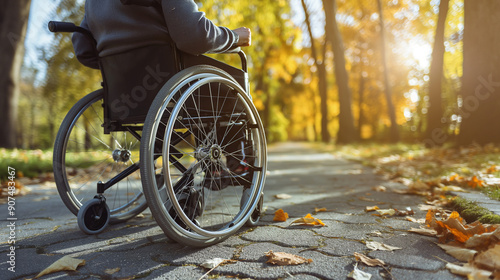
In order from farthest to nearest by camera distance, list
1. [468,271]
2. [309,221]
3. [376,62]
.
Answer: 1. [376,62]
2. [309,221]
3. [468,271]

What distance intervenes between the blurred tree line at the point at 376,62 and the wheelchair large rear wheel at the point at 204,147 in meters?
5.74

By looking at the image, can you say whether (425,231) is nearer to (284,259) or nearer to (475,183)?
(284,259)

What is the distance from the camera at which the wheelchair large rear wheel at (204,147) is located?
60.9 inches

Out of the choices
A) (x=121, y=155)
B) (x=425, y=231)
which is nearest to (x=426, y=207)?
(x=425, y=231)

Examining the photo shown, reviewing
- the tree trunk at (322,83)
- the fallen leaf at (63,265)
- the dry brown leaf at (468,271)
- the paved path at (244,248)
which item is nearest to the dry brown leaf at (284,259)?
the paved path at (244,248)

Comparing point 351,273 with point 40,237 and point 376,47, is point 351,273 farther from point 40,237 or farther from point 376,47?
point 376,47

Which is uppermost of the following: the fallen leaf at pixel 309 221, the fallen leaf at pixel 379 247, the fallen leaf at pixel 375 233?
the fallen leaf at pixel 309 221

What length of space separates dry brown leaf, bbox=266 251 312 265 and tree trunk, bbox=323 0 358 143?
11662mm

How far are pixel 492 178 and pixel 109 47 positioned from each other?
3201 millimetres

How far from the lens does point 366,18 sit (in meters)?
17.2

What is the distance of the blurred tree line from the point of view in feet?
20.2

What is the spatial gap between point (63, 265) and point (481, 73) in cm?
694

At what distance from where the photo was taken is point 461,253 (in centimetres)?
144

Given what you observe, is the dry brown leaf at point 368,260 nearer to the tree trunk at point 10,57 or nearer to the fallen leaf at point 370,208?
the fallen leaf at point 370,208
